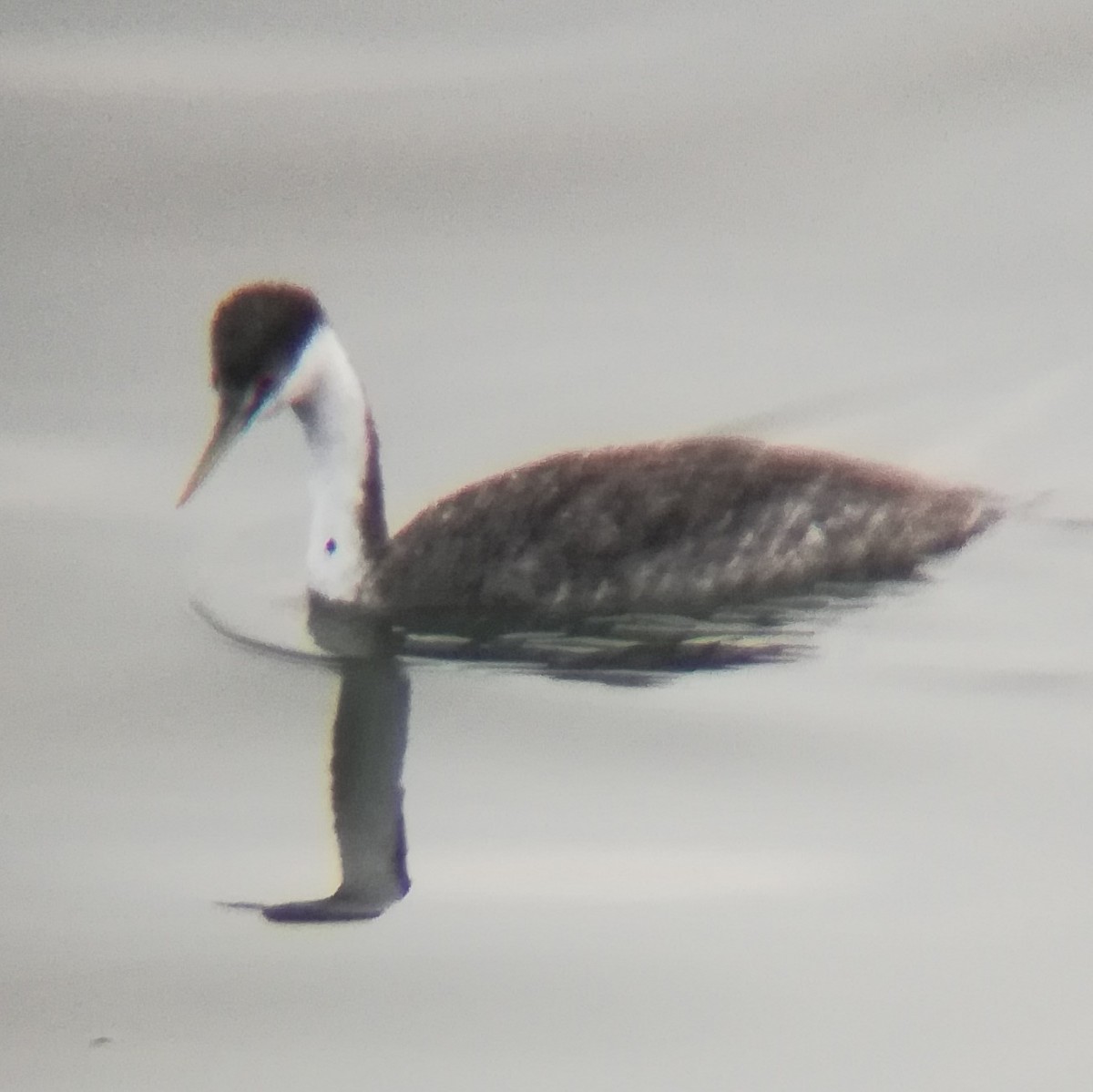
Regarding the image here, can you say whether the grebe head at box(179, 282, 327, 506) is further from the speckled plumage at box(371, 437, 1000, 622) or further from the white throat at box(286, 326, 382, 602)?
the speckled plumage at box(371, 437, 1000, 622)

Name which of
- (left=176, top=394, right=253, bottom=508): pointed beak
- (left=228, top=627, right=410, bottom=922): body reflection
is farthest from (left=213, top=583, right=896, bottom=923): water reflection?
(left=176, top=394, right=253, bottom=508): pointed beak

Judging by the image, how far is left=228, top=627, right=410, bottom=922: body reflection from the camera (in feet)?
5.35

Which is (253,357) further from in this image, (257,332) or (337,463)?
(337,463)

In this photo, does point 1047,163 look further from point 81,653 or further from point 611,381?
point 81,653

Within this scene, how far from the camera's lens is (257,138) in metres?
2.44

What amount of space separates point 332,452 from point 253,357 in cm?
14

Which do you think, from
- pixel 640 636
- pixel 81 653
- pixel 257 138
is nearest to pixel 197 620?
pixel 81 653

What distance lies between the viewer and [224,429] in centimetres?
213

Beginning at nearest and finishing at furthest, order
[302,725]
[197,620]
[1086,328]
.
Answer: [302,725] → [197,620] → [1086,328]

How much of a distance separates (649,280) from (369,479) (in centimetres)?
43

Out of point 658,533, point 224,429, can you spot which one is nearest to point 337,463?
point 224,429

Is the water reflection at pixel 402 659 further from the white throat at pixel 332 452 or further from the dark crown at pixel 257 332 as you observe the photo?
the dark crown at pixel 257 332

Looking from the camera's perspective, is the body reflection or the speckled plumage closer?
the body reflection

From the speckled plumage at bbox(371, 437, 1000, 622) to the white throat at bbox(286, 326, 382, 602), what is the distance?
5 centimetres
